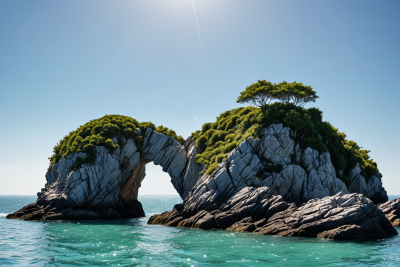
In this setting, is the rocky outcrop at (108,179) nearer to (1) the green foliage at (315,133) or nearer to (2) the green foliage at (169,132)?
(2) the green foliage at (169,132)

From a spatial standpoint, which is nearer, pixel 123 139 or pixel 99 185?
pixel 99 185

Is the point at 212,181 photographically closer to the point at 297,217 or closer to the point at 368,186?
the point at 297,217

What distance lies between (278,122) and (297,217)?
17743mm

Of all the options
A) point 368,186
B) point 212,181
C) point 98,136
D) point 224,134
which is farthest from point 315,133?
point 98,136

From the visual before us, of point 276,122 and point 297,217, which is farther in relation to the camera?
point 276,122

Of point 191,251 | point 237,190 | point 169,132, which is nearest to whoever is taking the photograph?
point 191,251

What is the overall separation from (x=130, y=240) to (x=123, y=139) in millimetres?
28322

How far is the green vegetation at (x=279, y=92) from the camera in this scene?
45500 millimetres

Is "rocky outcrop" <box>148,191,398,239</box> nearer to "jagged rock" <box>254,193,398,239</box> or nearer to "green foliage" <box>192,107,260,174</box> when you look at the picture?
"jagged rock" <box>254,193,398,239</box>

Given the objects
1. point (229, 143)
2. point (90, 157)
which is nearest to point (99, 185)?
point (90, 157)

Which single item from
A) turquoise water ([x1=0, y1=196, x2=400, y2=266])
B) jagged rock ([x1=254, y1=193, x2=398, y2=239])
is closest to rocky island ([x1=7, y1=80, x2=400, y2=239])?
jagged rock ([x1=254, y1=193, x2=398, y2=239])

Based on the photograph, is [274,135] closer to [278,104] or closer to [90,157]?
[278,104]

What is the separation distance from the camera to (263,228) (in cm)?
2905

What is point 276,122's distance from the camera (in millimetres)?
43219
